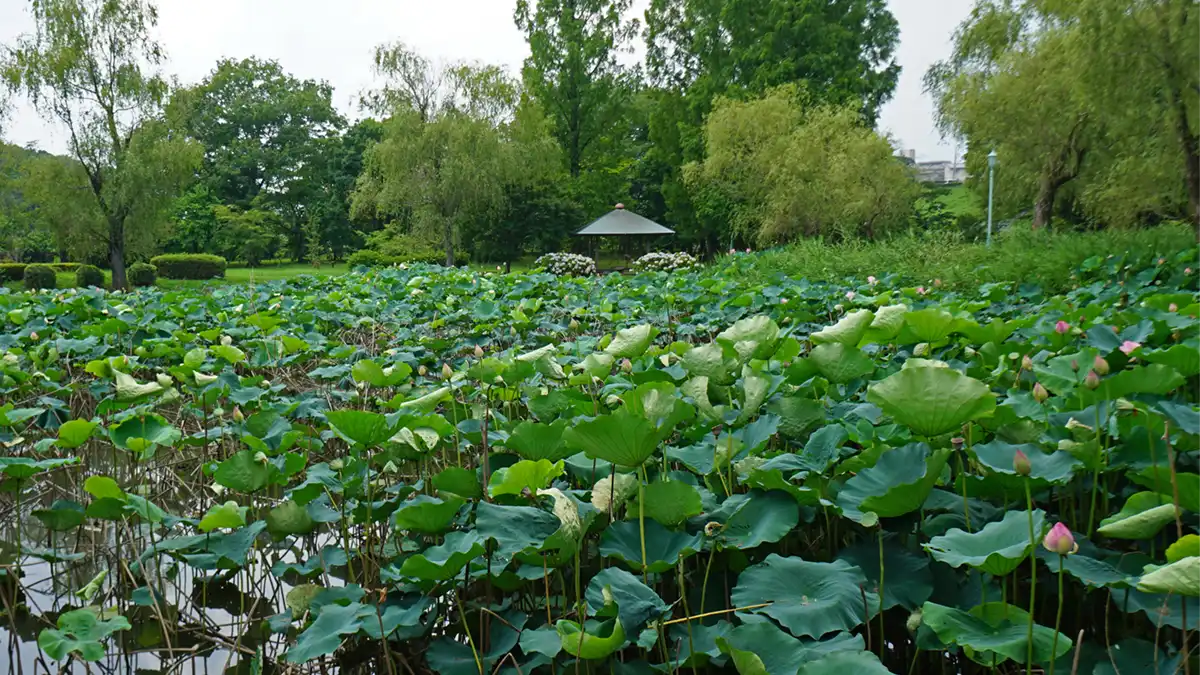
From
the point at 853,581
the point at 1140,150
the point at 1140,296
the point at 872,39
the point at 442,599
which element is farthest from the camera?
the point at 872,39

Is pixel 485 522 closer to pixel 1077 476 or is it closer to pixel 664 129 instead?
pixel 1077 476

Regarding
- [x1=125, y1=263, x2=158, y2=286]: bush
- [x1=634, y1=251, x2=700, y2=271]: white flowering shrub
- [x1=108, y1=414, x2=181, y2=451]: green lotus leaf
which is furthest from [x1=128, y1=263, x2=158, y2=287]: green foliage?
[x1=108, y1=414, x2=181, y2=451]: green lotus leaf

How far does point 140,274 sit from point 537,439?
1885 centimetres

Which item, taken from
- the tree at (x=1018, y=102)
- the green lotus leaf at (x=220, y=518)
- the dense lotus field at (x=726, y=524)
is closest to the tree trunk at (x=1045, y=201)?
the tree at (x=1018, y=102)

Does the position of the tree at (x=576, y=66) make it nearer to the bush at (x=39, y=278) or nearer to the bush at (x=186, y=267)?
the bush at (x=186, y=267)

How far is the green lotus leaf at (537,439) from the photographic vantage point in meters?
1.26

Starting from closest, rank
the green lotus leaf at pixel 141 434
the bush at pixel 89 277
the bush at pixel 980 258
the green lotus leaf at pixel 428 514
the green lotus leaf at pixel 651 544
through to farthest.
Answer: the green lotus leaf at pixel 651 544 → the green lotus leaf at pixel 428 514 → the green lotus leaf at pixel 141 434 → the bush at pixel 980 258 → the bush at pixel 89 277

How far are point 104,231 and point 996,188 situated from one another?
57.8ft

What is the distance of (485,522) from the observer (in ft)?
3.35

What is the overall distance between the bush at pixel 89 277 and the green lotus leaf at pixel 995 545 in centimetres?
1794

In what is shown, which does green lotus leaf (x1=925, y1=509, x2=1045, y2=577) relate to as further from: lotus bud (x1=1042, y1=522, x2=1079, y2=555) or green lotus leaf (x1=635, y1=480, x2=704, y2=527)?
green lotus leaf (x1=635, y1=480, x2=704, y2=527)

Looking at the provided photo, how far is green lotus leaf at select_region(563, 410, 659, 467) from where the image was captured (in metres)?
0.93

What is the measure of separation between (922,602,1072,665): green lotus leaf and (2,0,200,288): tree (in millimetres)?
17007

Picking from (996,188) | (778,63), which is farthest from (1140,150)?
(778,63)
